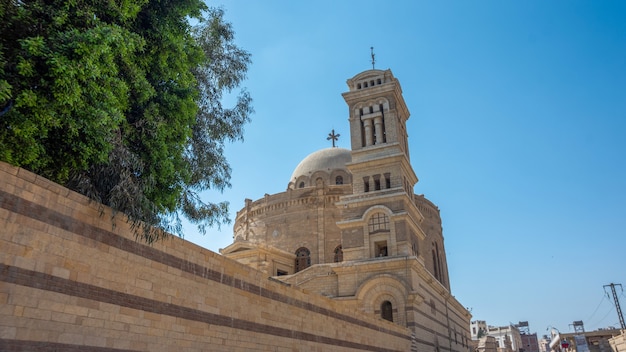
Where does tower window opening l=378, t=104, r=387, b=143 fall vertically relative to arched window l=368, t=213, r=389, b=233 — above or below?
above

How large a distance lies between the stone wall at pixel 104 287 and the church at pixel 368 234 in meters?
6.96

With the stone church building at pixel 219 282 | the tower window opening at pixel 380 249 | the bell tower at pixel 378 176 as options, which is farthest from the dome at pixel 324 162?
the tower window opening at pixel 380 249

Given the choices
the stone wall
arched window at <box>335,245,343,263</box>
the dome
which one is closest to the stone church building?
the stone wall

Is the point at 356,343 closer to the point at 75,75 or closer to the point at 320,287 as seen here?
the point at 320,287

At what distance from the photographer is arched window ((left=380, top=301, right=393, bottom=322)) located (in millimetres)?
23250

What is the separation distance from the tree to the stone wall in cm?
54

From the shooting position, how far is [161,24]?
938cm

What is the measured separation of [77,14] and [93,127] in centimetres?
187

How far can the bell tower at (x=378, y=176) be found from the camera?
24375 millimetres

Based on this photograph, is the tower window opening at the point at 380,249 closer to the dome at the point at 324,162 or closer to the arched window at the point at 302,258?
the arched window at the point at 302,258

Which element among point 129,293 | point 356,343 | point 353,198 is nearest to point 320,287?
point 353,198

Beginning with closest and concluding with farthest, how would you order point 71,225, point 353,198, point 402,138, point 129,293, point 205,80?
point 71,225, point 129,293, point 205,80, point 353,198, point 402,138

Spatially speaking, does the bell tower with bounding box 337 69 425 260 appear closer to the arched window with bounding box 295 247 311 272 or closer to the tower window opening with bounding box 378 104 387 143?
the tower window opening with bounding box 378 104 387 143

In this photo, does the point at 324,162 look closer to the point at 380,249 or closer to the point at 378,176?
the point at 378,176
